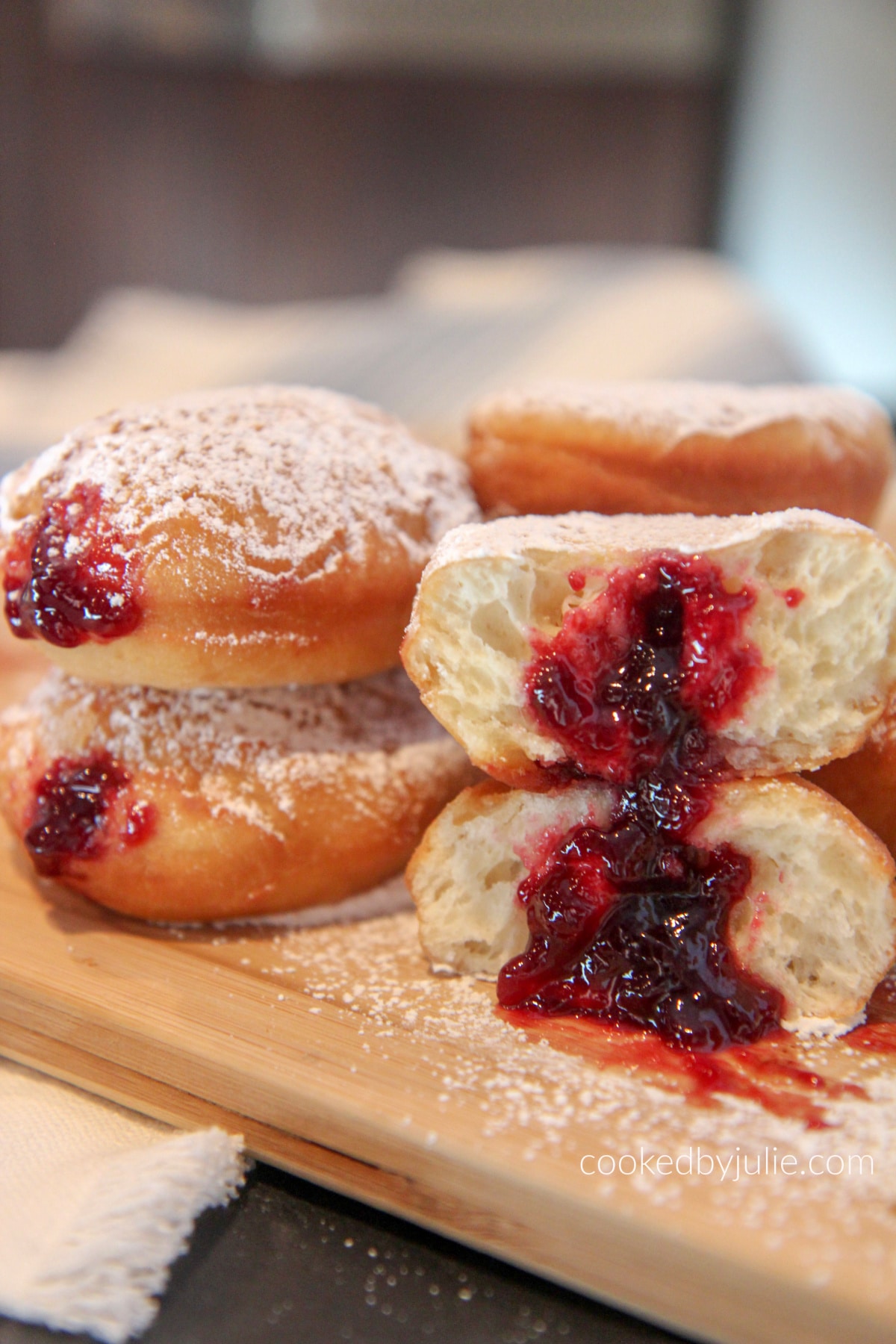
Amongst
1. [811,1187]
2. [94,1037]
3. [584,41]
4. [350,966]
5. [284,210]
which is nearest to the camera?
[811,1187]

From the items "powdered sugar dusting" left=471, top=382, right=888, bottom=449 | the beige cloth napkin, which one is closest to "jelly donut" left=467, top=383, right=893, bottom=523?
"powdered sugar dusting" left=471, top=382, right=888, bottom=449

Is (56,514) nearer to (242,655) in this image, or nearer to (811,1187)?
(242,655)

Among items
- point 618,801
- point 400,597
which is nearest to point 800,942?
point 618,801

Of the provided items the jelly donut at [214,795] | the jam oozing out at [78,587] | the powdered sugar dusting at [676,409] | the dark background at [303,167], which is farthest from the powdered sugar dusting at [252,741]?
the dark background at [303,167]

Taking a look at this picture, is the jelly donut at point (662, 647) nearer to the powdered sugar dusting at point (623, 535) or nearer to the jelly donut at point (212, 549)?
the powdered sugar dusting at point (623, 535)

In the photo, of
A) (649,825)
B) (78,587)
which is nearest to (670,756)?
(649,825)

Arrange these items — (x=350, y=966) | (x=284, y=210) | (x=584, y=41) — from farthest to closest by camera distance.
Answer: (x=284, y=210), (x=584, y=41), (x=350, y=966)

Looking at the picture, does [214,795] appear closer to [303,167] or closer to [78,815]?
[78,815]

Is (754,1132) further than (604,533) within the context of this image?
No
